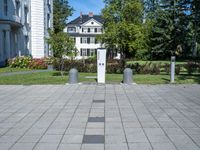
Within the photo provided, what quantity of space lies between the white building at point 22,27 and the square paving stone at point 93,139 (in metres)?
25.5

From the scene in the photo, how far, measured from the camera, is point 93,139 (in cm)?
661

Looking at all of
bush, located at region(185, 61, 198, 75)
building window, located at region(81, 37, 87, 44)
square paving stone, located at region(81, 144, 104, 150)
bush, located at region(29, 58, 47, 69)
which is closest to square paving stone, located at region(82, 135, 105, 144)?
square paving stone, located at region(81, 144, 104, 150)

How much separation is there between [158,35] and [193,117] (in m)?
46.7

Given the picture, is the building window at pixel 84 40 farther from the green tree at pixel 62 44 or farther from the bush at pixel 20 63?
the green tree at pixel 62 44

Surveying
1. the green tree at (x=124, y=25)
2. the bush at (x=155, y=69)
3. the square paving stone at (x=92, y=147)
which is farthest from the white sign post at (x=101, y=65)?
the square paving stone at (x=92, y=147)

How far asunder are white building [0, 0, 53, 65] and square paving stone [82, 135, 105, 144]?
25.5 meters

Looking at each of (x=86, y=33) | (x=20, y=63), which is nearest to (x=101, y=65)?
(x=20, y=63)

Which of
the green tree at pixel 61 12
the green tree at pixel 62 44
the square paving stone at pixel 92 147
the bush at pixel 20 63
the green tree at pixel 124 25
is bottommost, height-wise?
the square paving stone at pixel 92 147

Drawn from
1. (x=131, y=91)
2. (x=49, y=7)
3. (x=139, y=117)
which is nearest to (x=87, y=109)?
(x=139, y=117)

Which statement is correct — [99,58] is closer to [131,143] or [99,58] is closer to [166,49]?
[131,143]

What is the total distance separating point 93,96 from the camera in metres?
12.8

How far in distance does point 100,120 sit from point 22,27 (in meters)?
29.5

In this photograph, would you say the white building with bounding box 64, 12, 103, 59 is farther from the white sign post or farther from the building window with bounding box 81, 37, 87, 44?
the white sign post

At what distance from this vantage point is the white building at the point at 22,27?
31.5 metres
